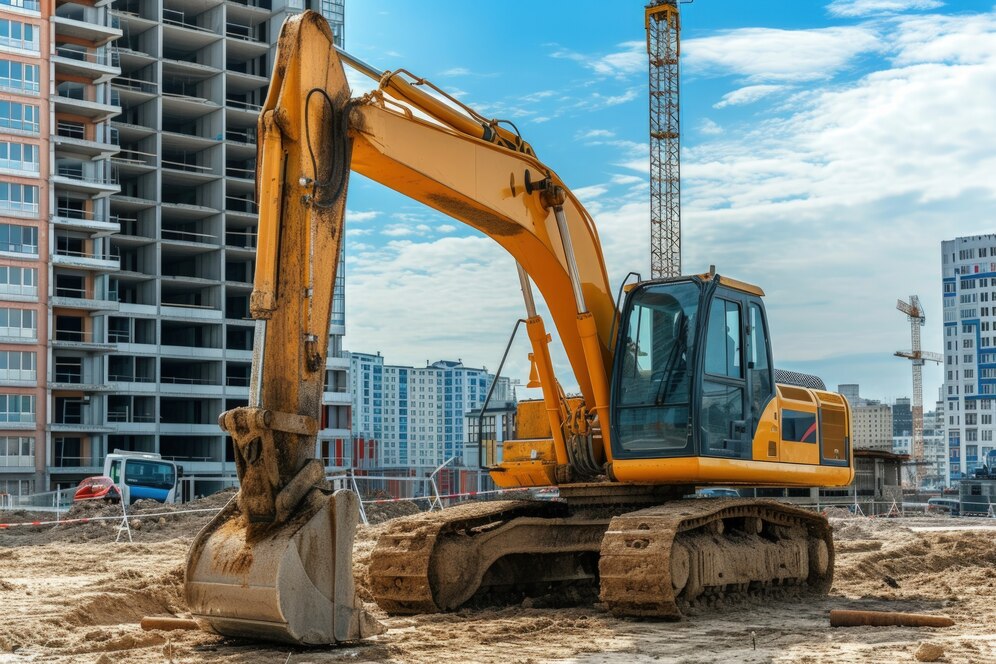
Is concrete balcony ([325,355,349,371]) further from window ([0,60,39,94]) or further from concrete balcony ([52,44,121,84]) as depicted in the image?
window ([0,60,39,94])

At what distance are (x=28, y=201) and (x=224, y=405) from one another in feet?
60.4

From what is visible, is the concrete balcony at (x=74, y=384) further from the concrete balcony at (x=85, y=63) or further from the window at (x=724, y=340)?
the window at (x=724, y=340)

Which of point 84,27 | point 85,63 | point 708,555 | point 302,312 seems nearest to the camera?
point 302,312

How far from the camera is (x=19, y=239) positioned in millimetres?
66875

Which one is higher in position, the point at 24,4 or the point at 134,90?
the point at 24,4

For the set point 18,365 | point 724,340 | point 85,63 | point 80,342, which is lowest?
point 724,340

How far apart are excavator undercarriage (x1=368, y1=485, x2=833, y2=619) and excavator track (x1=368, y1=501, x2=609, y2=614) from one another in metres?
0.01

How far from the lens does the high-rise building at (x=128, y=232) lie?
6694 cm

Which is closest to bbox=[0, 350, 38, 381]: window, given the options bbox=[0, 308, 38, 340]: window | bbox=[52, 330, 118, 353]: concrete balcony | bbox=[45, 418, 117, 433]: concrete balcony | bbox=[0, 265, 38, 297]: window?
bbox=[0, 308, 38, 340]: window

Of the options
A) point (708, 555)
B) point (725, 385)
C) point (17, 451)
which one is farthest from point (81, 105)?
point (708, 555)

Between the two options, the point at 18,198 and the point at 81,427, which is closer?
the point at 18,198

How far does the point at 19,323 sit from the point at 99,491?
104 ft

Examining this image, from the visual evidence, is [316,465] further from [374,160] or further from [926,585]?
[926,585]

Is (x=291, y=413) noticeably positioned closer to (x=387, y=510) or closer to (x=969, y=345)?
(x=387, y=510)
